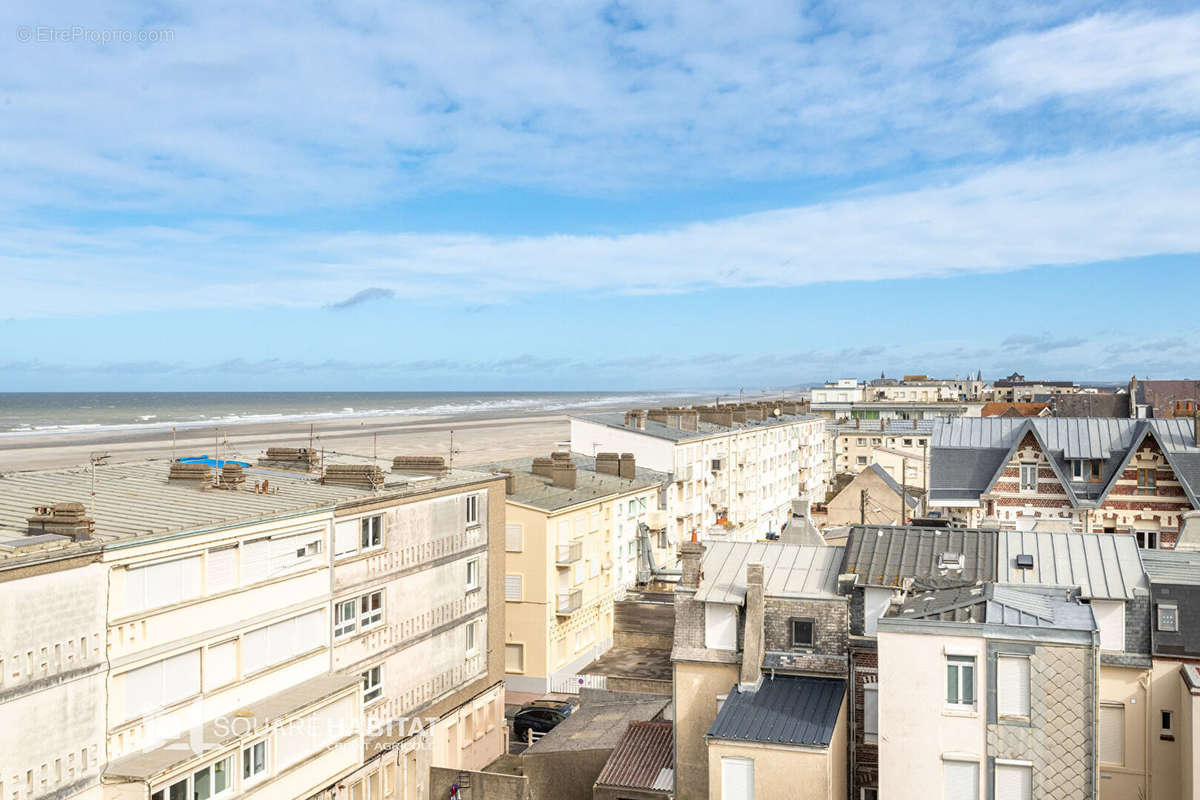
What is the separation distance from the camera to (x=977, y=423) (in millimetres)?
43094

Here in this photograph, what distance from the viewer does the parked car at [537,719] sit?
38531 mm

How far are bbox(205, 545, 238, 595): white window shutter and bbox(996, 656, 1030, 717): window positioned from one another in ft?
56.5

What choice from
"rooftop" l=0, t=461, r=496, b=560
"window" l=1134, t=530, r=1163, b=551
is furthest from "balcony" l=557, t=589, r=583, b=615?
"window" l=1134, t=530, r=1163, b=551

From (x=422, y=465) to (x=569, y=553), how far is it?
1168 centimetres

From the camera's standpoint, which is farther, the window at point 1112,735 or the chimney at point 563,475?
the chimney at point 563,475

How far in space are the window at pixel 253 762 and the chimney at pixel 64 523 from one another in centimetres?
638

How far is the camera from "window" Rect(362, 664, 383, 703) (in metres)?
28.8

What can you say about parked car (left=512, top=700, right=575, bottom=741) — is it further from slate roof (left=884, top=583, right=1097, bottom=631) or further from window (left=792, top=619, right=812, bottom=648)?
slate roof (left=884, top=583, right=1097, bottom=631)

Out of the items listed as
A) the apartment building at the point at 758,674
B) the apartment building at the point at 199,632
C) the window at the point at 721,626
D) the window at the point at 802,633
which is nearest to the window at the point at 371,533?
the apartment building at the point at 199,632

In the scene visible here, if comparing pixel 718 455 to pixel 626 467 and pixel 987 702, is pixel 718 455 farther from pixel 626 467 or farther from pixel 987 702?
pixel 987 702

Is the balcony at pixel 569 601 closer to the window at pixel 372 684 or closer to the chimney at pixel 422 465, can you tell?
the chimney at pixel 422 465

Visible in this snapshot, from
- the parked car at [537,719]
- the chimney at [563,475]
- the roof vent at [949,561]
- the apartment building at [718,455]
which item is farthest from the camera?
the apartment building at [718,455]

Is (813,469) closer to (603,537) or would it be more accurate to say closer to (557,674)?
(603,537)

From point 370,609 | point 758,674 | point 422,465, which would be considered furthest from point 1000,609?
point 422,465
